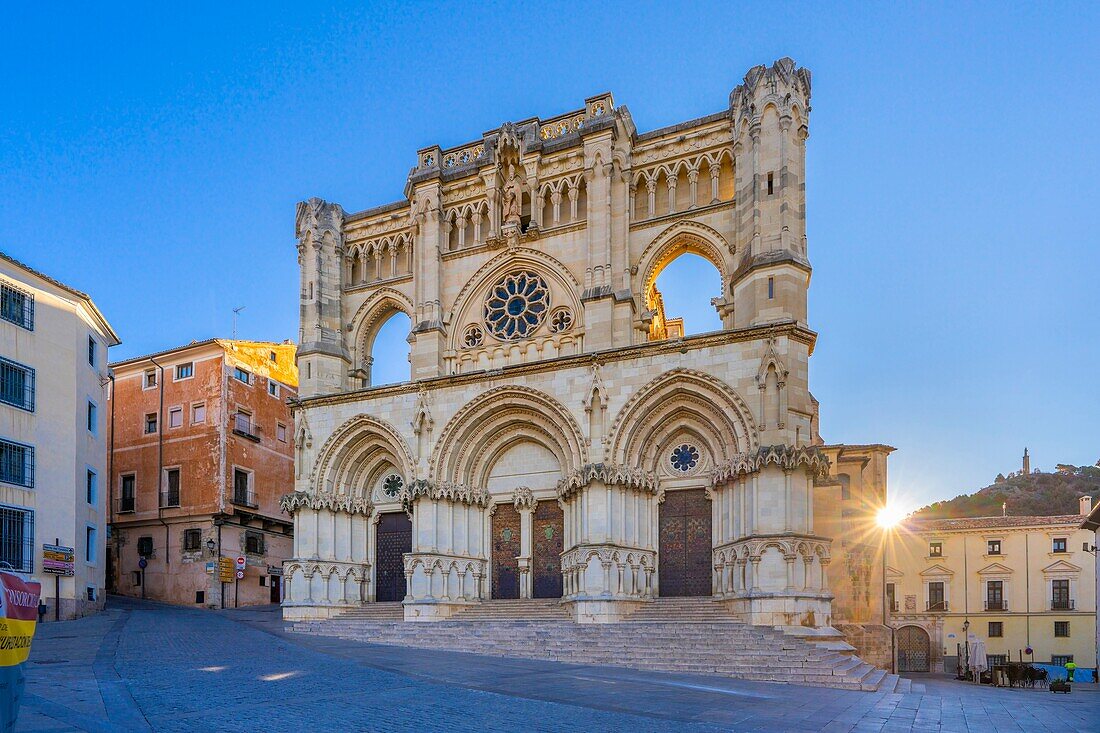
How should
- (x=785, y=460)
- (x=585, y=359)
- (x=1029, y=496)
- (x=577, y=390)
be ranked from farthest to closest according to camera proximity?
(x=1029, y=496) → (x=577, y=390) → (x=585, y=359) → (x=785, y=460)

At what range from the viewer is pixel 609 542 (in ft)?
73.6

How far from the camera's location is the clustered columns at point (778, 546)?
20078 millimetres

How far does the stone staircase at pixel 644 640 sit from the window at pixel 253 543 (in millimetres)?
14986

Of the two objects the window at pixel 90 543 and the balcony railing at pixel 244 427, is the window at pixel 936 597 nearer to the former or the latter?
the balcony railing at pixel 244 427

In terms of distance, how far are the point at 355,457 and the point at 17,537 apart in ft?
36.4

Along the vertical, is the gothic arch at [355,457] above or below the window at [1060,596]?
above

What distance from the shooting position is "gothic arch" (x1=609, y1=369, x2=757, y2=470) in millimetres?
22344

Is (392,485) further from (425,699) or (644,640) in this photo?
(425,699)

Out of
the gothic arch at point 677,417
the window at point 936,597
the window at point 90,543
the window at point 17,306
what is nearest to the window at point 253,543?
the window at point 90,543

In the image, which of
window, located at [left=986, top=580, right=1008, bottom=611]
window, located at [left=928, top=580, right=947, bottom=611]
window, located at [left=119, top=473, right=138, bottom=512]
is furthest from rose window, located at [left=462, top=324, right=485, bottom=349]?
window, located at [left=986, top=580, right=1008, bottom=611]

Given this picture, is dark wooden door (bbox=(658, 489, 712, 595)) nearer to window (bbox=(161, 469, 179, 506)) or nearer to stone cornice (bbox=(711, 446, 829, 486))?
stone cornice (bbox=(711, 446, 829, 486))

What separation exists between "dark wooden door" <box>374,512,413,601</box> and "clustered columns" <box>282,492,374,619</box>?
0.37 m

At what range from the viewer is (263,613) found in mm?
32469

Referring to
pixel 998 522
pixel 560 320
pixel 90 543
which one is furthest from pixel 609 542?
pixel 998 522
